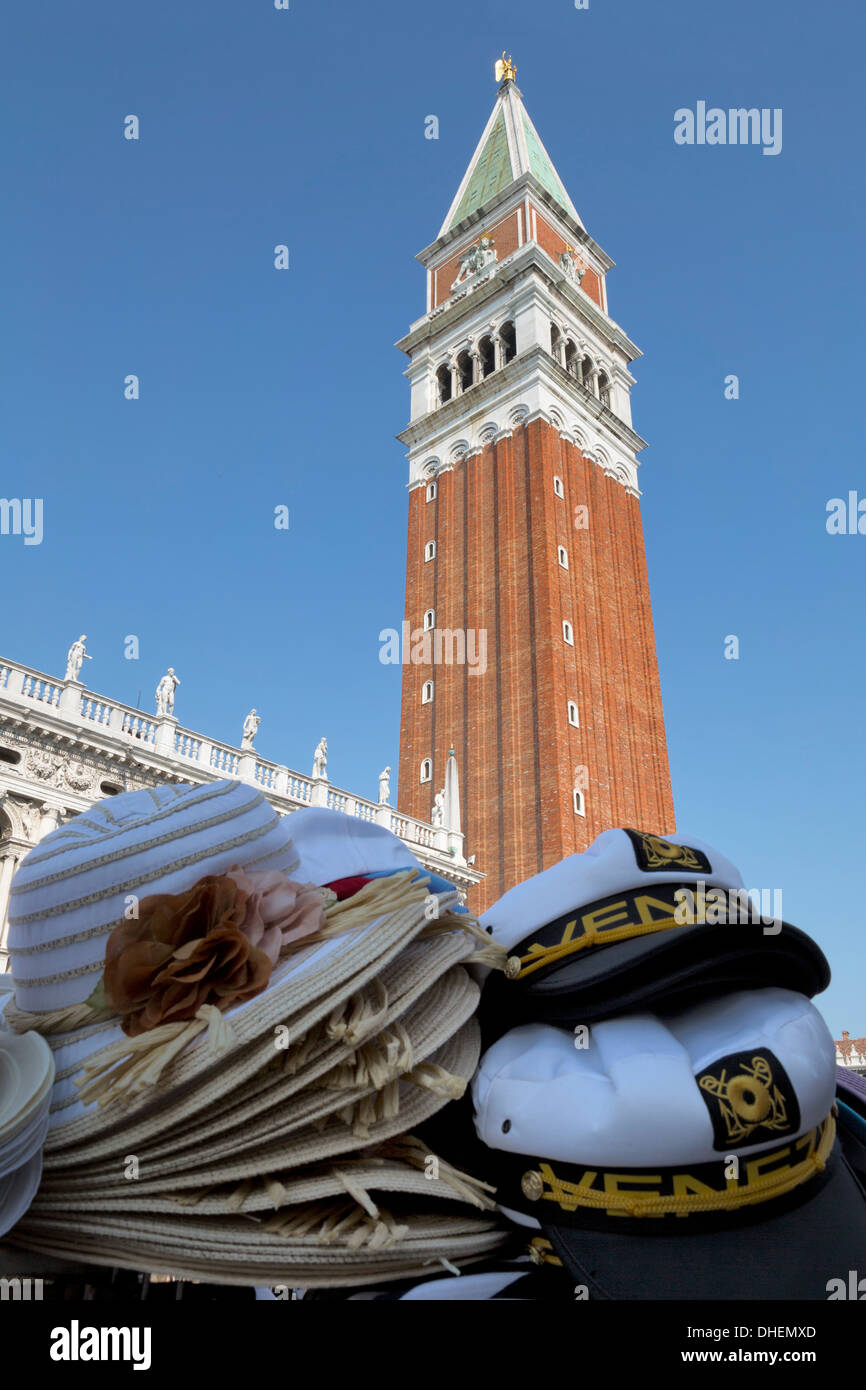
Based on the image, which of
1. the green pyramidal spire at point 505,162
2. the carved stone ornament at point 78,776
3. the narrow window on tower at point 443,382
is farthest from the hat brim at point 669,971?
the green pyramidal spire at point 505,162

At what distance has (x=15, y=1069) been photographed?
1140 mm

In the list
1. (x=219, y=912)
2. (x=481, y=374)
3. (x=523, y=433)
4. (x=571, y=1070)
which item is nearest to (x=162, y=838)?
(x=219, y=912)

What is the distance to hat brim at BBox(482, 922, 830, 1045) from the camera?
122 centimetres

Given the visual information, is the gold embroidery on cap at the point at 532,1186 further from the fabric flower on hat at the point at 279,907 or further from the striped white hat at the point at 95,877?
the striped white hat at the point at 95,877

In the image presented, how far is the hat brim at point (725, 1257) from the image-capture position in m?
1.06

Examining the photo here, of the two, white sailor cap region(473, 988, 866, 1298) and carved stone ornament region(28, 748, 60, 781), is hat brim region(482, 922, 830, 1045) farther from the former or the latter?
carved stone ornament region(28, 748, 60, 781)

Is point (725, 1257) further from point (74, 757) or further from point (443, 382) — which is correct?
point (443, 382)

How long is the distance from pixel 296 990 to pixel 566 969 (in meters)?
0.39

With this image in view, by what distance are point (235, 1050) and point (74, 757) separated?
1364 centimetres

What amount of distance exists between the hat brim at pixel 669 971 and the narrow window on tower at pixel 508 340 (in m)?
31.2

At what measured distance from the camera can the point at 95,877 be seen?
1.28 meters

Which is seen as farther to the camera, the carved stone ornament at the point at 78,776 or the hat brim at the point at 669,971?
the carved stone ornament at the point at 78,776

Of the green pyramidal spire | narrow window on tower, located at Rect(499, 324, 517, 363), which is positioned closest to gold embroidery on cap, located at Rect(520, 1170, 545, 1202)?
narrow window on tower, located at Rect(499, 324, 517, 363)
